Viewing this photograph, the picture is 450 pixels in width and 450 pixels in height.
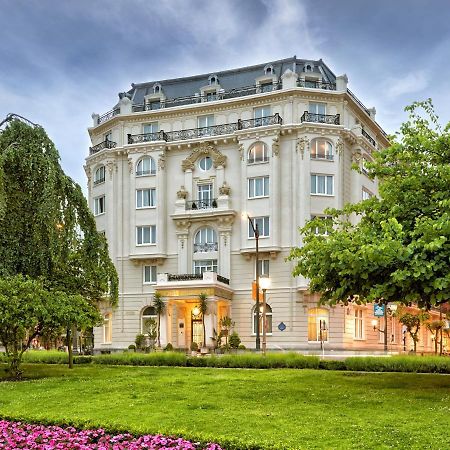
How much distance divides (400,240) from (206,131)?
39.5 metres

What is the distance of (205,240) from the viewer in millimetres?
52312

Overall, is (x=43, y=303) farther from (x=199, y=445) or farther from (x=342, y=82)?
(x=342, y=82)

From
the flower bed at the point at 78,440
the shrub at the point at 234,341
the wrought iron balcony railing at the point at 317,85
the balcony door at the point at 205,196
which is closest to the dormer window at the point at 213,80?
the wrought iron balcony railing at the point at 317,85

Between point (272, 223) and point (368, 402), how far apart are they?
34781 mm

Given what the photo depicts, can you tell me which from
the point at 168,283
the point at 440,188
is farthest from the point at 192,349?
the point at 440,188

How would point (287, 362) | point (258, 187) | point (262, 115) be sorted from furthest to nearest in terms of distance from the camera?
1. point (262, 115)
2. point (258, 187)
3. point (287, 362)

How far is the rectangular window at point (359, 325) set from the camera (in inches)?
2004

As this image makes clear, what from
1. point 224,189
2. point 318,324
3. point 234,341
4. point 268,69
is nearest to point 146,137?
point 224,189

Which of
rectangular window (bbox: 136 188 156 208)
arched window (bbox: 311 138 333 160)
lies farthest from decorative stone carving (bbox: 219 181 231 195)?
arched window (bbox: 311 138 333 160)

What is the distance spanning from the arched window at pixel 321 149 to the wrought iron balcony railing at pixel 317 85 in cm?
476

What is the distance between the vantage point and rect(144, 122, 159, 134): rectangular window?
55.5 metres

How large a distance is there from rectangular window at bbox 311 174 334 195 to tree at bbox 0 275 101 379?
2869 cm

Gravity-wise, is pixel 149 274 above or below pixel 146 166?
below

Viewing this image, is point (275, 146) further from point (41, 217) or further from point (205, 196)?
point (41, 217)
